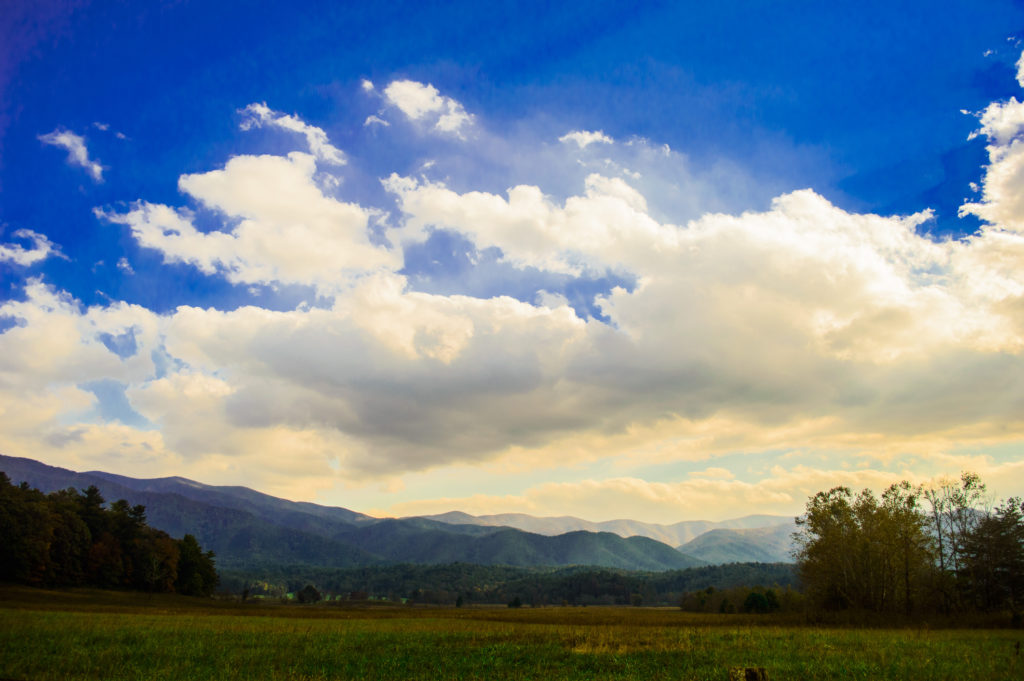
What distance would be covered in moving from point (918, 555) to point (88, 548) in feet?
491

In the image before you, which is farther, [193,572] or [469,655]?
[193,572]

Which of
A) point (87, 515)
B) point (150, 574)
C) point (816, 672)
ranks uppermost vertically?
point (816, 672)

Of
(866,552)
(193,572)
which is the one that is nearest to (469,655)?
(866,552)

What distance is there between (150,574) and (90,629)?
106131 millimetres

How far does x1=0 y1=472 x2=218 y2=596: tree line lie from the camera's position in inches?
3949

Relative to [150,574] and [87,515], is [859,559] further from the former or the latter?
[87,515]

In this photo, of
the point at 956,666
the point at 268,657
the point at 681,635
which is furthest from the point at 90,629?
the point at 956,666

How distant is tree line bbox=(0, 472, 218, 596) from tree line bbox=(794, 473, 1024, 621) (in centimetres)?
13438

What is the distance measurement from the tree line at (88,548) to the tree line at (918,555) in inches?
5290

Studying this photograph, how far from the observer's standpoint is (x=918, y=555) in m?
67.7

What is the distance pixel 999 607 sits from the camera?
6303 centimetres

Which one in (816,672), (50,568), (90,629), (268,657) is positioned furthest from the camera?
(50,568)

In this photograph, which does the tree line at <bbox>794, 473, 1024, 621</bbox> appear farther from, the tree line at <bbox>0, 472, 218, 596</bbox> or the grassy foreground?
the tree line at <bbox>0, 472, 218, 596</bbox>

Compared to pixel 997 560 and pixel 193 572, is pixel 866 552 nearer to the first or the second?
pixel 997 560
